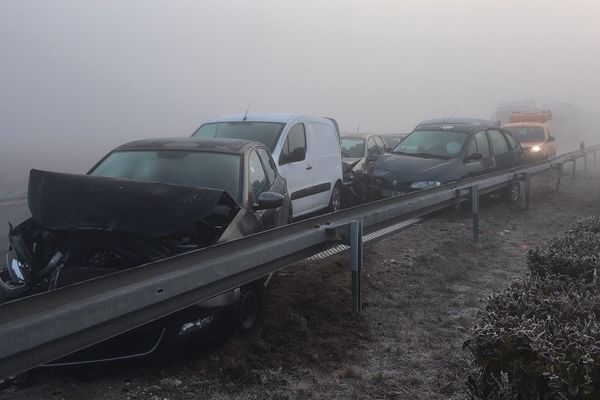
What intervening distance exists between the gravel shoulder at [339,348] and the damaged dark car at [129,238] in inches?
8.5

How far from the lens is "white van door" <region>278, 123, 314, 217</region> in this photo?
8.47m

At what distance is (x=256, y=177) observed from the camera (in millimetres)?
5977

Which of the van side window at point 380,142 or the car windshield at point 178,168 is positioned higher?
the car windshield at point 178,168

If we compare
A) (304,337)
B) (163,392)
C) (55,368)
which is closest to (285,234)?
(304,337)

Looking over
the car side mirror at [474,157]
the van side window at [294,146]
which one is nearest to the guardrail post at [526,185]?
the car side mirror at [474,157]

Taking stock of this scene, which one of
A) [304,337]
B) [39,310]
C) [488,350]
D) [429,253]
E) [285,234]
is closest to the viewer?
[39,310]

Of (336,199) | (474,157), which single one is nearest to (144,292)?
(336,199)

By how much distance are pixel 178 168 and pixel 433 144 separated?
7013mm

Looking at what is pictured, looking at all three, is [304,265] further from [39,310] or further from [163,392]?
[39,310]

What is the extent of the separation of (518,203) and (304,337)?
8.42 m

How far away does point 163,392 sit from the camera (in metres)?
3.65

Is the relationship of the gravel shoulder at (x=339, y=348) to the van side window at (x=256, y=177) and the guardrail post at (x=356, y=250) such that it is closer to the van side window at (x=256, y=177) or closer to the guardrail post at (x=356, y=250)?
the guardrail post at (x=356, y=250)

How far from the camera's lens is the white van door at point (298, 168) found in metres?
8.47

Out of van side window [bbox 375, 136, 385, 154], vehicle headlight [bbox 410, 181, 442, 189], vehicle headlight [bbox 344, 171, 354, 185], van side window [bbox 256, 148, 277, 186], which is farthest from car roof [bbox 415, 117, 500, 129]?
van side window [bbox 256, 148, 277, 186]
